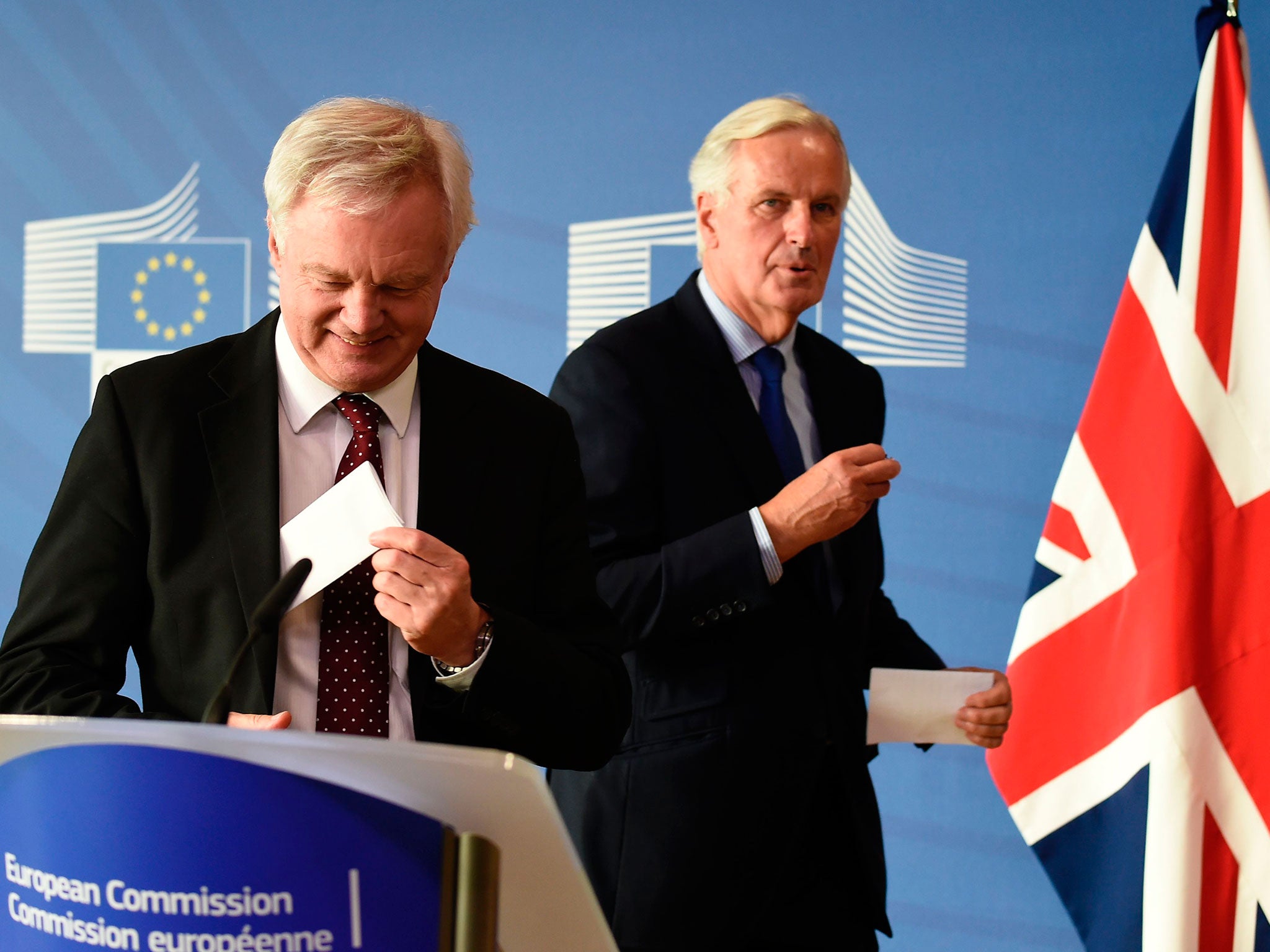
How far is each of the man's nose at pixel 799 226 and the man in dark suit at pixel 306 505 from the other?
0.75 metres

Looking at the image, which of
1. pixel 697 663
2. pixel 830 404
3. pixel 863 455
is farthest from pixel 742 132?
pixel 697 663

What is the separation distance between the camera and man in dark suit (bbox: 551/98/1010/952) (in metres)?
1.76

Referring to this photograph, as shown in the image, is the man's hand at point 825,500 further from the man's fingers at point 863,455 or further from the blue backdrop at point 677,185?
the blue backdrop at point 677,185

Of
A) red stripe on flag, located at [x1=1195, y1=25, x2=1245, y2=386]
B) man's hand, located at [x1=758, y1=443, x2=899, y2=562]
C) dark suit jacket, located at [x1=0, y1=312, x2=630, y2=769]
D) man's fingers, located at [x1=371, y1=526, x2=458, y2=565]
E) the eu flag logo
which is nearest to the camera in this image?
man's fingers, located at [x1=371, y1=526, x2=458, y2=565]

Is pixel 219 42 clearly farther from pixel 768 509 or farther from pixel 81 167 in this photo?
pixel 768 509

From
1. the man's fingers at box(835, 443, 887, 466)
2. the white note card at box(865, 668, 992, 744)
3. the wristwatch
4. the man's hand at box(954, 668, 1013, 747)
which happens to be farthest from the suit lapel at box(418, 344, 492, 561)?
the man's hand at box(954, 668, 1013, 747)

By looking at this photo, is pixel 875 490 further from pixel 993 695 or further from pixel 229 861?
pixel 229 861

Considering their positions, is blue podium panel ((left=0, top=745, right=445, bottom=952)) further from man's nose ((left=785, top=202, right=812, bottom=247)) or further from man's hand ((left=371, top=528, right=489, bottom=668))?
man's nose ((left=785, top=202, right=812, bottom=247))

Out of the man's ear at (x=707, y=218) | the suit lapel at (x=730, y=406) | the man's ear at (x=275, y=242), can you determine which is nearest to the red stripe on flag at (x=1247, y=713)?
the suit lapel at (x=730, y=406)

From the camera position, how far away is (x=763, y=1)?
293cm

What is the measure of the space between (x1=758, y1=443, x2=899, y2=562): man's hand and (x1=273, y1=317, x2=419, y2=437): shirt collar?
596mm

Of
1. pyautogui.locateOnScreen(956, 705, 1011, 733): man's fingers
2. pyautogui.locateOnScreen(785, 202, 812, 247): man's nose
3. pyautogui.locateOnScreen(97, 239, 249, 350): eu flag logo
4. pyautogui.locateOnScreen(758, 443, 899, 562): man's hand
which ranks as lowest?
pyautogui.locateOnScreen(956, 705, 1011, 733): man's fingers

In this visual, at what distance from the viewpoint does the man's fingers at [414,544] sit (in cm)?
109

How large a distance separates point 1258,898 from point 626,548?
146cm
